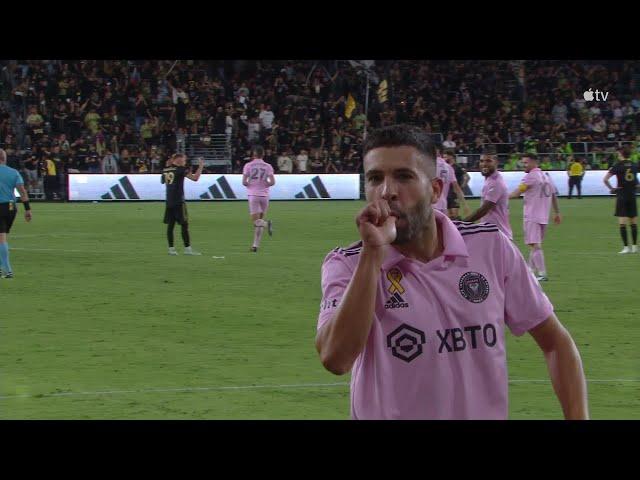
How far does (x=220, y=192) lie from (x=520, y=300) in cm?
3692

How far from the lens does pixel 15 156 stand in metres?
43.2

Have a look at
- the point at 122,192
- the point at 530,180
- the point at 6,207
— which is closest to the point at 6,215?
the point at 6,207

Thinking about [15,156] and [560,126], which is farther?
[560,126]

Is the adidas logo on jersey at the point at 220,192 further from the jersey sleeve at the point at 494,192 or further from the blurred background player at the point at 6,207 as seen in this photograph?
the jersey sleeve at the point at 494,192

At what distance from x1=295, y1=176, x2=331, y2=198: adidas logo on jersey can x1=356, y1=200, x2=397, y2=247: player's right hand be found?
123 feet

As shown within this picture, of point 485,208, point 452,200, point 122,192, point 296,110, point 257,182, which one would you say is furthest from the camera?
point 296,110

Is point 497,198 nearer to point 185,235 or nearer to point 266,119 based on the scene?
point 185,235

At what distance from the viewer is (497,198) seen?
57.3 ft

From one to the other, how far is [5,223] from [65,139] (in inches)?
1046

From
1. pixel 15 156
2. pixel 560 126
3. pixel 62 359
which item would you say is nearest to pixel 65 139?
pixel 15 156

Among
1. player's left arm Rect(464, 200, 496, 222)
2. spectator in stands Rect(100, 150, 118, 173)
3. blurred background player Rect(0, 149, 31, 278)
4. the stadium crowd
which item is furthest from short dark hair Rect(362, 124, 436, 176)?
spectator in stands Rect(100, 150, 118, 173)

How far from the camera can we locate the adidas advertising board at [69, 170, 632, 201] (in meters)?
40.3

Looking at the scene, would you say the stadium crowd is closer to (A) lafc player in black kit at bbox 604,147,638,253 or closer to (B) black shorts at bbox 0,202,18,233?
(A) lafc player in black kit at bbox 604,147,638,253
